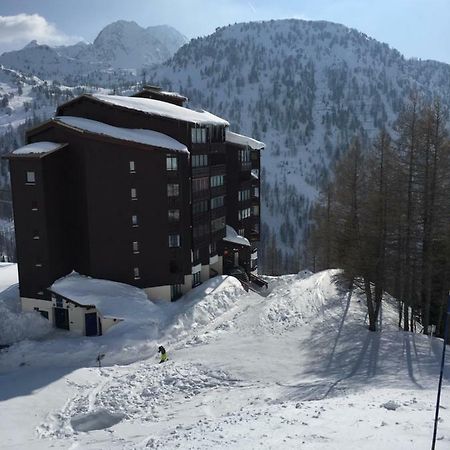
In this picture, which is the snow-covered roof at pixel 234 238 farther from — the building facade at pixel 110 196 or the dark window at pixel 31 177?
the dark window at pixel 31 177

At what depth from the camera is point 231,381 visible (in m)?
28.5

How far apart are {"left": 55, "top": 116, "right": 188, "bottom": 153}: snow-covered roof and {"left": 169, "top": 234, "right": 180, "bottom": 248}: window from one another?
25.5 ft

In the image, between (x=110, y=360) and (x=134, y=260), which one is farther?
(x=134, y=260)

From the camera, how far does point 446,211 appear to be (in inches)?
1334

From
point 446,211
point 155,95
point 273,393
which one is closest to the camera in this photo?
point 273,393

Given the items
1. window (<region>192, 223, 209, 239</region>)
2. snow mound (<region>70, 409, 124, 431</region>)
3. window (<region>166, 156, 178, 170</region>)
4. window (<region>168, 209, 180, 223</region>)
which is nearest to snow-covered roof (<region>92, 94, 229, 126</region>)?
window (<region>166, 156, 178, 170</region>)

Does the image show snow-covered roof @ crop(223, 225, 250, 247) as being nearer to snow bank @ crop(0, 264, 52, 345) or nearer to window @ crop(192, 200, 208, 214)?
window @ crop(192, 200, 208, 214)

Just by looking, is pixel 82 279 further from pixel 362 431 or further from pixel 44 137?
pixel 362 431

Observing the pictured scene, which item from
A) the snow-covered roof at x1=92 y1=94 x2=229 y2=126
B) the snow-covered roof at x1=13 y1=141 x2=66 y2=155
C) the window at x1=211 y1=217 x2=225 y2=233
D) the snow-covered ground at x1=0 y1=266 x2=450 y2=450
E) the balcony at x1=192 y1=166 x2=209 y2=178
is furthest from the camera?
the window at x1=211 y1=217 x2=225 y2=233

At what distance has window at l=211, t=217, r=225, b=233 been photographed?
166ft

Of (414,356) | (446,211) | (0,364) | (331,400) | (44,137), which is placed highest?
(44,137)

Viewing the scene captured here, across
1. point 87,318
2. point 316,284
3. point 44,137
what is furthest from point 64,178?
point 316,284

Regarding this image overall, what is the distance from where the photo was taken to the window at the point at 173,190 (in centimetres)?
4319

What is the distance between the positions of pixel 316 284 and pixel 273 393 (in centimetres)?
2262
